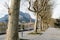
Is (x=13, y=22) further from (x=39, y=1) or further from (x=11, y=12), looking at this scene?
(x=39, y=1)

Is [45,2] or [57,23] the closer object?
[45,2]

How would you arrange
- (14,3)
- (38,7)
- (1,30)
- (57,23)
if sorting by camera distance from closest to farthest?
1. (14,3)
2. (38,7)
3. (1,30)
4. (57,23)

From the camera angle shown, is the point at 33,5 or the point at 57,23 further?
the point at 57,23

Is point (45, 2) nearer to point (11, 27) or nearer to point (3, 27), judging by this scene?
point (3, 27)

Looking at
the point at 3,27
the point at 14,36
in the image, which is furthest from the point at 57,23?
the point at 14,36

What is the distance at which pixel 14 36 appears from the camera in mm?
9531

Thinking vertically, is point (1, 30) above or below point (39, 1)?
below

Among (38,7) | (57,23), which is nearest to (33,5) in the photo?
(38,7)

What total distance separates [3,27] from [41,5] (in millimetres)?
7889

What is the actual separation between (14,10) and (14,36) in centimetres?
126

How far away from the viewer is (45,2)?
32750 mm

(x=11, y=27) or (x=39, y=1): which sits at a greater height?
(x=39, y=1)

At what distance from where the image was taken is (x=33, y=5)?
3133 cm

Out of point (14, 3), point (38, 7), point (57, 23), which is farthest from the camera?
point (57, 23)
